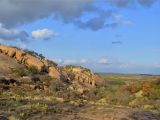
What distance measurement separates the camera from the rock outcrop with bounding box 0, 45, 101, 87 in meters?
51.2

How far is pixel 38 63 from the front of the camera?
5153 centimetres

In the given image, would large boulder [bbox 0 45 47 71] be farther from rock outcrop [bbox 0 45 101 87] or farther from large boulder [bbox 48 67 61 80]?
large boulder [bbox 48 67 61 80]

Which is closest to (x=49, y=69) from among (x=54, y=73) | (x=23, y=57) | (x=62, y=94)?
(x=54, y=73)

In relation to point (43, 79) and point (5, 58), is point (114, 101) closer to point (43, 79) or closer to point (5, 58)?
point (43, 79)

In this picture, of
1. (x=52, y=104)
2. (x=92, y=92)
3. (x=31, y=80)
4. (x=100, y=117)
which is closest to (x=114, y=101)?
(x=92, y=92)

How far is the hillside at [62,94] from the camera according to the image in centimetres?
2130

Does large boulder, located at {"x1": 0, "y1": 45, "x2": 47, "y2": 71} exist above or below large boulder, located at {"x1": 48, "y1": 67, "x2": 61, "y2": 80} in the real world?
above

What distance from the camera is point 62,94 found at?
133ft

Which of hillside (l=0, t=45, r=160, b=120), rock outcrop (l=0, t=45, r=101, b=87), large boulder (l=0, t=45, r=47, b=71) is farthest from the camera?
large boulder (l=0, t=45, r=47, b=71)

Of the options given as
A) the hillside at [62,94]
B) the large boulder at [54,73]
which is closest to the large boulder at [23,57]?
the hillside at [62,94]

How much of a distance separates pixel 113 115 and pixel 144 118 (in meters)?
2.00

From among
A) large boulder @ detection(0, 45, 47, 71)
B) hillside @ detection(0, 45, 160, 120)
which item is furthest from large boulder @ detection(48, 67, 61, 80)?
large boulder @ detection(0, 45, 47, 71)

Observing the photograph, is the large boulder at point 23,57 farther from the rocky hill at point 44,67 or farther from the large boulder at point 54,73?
the large boulder at point 54,73

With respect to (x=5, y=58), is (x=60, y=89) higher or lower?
lower
